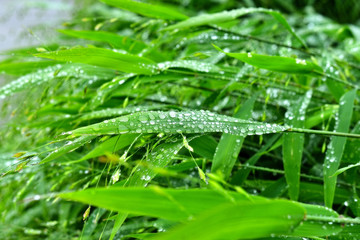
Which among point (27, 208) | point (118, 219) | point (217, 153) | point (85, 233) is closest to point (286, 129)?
point (217, 153)

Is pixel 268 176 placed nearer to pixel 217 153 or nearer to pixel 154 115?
pixel 217 153

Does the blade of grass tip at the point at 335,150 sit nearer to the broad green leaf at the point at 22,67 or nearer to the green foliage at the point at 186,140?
the green foliage at the point at 186,140

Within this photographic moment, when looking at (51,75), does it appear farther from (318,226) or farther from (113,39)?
(318,226)

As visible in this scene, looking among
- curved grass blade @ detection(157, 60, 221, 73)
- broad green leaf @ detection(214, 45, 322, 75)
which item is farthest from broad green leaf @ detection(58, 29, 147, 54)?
broad green leaf @ detection(214, 45, 322, 75)

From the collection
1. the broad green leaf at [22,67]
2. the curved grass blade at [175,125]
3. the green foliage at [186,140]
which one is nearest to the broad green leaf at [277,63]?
the green foliage at [186,140]

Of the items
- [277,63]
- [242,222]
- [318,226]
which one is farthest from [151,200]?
[277,63]

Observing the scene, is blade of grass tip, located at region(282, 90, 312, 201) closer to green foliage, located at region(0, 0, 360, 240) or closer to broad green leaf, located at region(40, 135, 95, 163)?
green foliage, located at region(0, 0, 360, 240)
